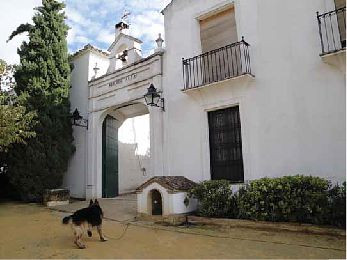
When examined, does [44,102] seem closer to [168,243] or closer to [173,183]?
[173,183]

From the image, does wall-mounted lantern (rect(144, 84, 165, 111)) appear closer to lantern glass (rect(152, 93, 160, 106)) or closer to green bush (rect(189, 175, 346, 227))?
lantern glass (rect(152, 93, 160, 106))

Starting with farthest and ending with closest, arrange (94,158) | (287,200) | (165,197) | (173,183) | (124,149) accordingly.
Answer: (124,149) < (94,158) < (173,183) < (165,197) < (287,200)

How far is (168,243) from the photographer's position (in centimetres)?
523

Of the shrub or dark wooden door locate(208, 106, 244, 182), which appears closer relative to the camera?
the shrub

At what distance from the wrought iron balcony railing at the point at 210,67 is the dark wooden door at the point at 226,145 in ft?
3.25

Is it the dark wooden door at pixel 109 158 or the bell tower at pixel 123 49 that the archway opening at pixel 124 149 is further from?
the bell tower at pixel 123 49

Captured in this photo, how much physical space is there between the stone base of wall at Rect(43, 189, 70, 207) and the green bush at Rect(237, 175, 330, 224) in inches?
259

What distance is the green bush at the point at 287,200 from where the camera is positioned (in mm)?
5500

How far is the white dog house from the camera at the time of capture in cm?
705

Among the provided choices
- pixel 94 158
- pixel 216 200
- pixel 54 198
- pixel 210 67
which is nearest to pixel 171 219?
pixel 216 200

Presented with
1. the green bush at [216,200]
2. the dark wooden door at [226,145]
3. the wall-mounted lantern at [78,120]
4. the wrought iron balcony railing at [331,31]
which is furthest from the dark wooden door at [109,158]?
the wrought iron balcony railing at [331,31]

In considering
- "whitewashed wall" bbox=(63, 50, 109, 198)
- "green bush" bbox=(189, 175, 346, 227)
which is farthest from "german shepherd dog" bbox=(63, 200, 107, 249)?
"whitewashed wall" bbox=(63, 50, 109, 198)

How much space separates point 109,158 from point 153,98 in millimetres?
4109

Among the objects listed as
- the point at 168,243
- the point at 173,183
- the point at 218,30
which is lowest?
the point at 168,243
